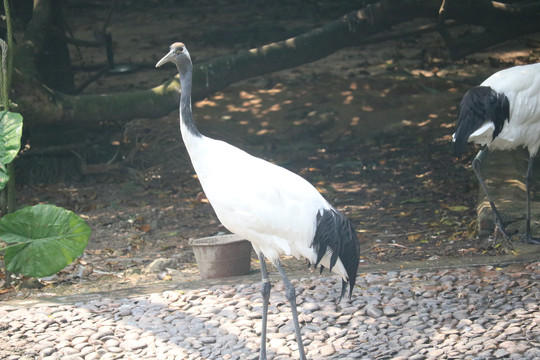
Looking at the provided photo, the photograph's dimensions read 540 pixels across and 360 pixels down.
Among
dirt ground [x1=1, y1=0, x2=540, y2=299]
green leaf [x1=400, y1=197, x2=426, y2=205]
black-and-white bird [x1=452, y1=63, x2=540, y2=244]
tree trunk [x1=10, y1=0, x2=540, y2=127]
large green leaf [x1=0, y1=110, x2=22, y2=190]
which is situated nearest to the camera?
large green leaf [x1=0, y1=110, x2=22, y2=190]

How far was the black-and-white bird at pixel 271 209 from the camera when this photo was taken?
4344 millimetres

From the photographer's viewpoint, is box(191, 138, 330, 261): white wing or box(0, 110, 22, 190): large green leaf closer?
box(191, 138, 330, 261): white wing

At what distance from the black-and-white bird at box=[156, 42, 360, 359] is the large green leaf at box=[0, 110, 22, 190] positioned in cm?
125

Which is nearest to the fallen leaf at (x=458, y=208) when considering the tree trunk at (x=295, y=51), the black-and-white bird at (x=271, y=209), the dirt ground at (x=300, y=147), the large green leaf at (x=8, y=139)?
the dirt ground at (x=300, y=147)

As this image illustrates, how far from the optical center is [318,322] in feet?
15.3

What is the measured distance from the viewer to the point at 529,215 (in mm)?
6031

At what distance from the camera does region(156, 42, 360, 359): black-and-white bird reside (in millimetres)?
4344

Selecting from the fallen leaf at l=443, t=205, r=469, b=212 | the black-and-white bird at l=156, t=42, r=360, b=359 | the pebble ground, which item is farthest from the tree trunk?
the black-and-white bird at l=156, t=42, r=360, b=359

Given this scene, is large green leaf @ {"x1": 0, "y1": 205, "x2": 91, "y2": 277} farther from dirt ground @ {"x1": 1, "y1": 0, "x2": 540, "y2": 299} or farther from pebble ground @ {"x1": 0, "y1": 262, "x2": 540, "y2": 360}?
dirt ground @ {"x1": 1, "y1": 0, "x2": 540, "y2": 299}

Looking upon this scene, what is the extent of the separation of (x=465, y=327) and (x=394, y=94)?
6.41 meters

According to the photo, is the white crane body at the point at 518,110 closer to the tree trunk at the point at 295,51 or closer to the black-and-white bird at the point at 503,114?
the black-and-white bird at the point at 503,114

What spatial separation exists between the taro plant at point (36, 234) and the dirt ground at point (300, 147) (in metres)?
0.65

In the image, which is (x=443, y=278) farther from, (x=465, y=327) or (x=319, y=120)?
(x=319, y=120)

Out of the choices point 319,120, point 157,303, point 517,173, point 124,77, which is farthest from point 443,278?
point 124,77
